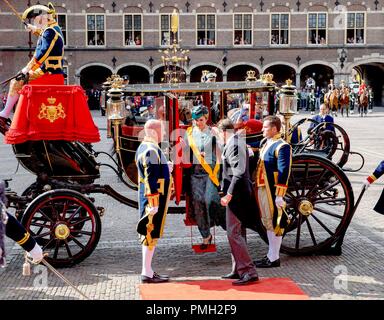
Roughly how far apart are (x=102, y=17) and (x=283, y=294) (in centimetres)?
2969

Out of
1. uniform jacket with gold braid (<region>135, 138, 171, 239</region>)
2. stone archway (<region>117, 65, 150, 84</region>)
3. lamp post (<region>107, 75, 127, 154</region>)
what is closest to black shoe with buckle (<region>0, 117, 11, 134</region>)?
lamp post (<region>107, 75, 127, 154</region>)

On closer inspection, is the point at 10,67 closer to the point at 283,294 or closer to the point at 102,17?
the point at 102,17

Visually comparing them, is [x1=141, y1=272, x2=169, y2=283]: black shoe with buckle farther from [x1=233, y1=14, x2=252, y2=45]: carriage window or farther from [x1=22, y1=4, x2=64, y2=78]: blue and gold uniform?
[x1=233, y1=14, x2=252, y2=45]: carriage window

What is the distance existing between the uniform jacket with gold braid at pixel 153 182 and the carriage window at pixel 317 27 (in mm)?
29311

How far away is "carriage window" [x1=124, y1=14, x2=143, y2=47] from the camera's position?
33.0m

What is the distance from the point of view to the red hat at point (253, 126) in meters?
6.69

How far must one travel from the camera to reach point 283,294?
5.08m

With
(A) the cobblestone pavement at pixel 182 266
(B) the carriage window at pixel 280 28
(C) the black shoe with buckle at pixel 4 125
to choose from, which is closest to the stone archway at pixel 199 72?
(B) the carriage window at pixel 280 28

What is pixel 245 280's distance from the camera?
5.40 meters

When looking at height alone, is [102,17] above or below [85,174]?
above

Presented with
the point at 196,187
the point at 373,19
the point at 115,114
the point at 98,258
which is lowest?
the point at 98,258

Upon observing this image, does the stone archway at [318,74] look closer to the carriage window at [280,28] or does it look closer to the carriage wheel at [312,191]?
the carriage window at [280,28]

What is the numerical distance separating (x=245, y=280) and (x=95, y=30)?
2924 cm

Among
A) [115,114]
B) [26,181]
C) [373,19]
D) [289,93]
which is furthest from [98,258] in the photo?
[373,19]
